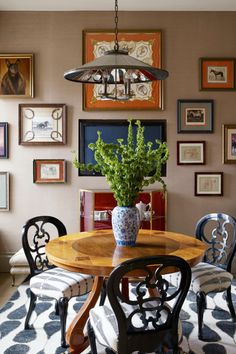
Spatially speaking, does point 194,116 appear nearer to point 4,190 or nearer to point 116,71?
point 116,71

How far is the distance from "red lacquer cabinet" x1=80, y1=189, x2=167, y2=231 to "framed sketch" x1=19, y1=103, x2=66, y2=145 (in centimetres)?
71

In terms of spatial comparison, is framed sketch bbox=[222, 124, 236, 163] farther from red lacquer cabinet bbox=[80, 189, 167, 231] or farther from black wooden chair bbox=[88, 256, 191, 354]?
black wooden chair bbox=[88, 256, 191, 354]

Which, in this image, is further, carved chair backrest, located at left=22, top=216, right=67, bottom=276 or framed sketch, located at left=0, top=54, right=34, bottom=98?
framed sketch, located at left=0, top=54, right=34, bottom=98

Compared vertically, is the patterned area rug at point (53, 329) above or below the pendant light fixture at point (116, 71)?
below

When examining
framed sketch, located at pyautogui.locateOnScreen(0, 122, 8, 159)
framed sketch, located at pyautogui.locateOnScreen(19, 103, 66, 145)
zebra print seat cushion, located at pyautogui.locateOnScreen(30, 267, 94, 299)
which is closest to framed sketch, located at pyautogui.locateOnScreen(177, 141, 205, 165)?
framed sketch, located at pyautogui.locateOnScreen(19, 103, 66, 145)

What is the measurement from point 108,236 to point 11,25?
2729mm

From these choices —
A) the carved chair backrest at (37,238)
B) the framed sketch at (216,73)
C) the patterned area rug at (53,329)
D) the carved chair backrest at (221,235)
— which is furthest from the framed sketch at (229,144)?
the carved chair backrest at (37,238)

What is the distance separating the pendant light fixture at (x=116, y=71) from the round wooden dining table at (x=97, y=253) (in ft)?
3.27

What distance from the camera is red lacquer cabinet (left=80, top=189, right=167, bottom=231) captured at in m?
3.91

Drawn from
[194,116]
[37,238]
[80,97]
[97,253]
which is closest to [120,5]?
[80,97]

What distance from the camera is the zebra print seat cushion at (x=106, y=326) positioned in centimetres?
190

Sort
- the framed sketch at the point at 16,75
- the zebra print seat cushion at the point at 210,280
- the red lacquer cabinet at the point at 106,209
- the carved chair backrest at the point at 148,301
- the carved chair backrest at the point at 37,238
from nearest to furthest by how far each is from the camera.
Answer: the carved chair backrest at the point at 148,301 < the zebra print seat cushion at the point at 210,280 < the carved chair backrest at the point at 37,238 < the red lacquer cabinet at the point at 106,209 < the framed sketch at the point at 16,75

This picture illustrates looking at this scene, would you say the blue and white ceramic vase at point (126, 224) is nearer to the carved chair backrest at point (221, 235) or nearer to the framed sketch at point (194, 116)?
the carved chair backrest at point (221, 235)

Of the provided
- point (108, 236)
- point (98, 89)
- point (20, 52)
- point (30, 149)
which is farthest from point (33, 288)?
point (20, 52)
